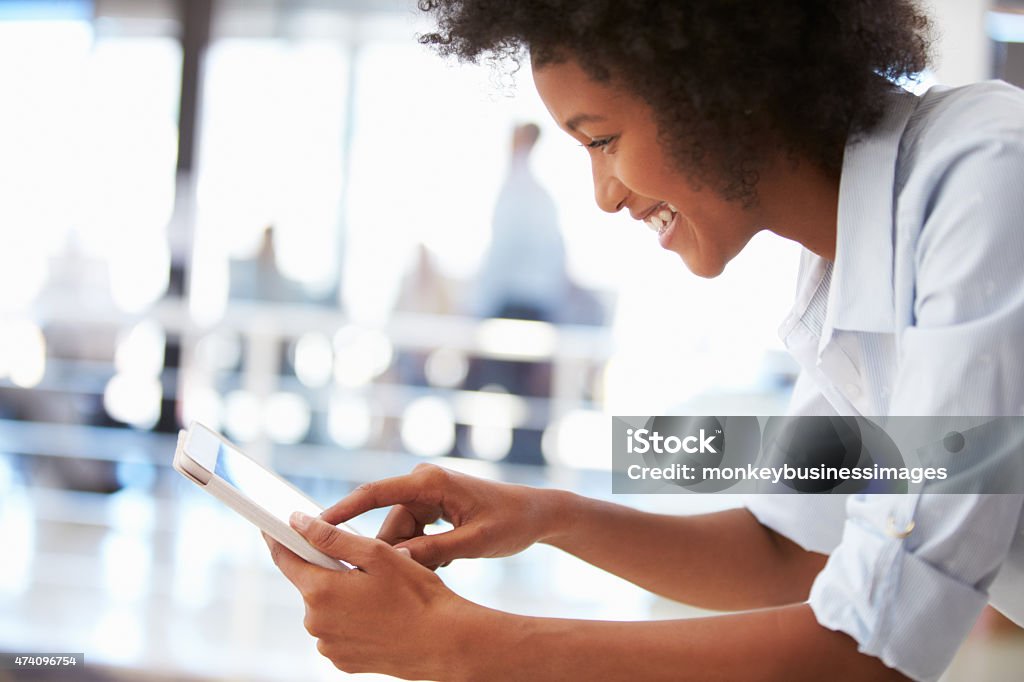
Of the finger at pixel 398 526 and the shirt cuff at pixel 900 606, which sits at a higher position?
the shirt cuff at pixel 900 606

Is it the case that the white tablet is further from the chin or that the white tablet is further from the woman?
the chin

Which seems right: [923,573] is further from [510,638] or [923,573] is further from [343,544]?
[343,544]

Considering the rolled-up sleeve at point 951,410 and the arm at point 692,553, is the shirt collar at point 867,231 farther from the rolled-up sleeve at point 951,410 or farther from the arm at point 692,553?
the arm at point 692,553

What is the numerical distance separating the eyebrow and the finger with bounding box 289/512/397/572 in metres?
0.40

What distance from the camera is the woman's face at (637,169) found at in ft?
2.68

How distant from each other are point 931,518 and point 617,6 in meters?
0.46

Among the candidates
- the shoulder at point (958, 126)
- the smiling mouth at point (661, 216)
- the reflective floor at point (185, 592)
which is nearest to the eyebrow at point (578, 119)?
the smiling mouth at point (661, 216)

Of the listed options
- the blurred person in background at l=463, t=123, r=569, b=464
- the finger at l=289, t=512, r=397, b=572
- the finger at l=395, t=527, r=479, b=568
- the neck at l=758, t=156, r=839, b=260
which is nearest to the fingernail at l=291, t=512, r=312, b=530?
the finger at l=289, t=512, r=397, b=572

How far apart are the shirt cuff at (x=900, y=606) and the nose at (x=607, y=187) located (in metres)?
0.41

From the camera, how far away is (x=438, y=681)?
71 cm

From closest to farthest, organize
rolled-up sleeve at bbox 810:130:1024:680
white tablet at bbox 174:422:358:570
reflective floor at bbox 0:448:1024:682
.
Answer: rolled-up sleeve at bbox 810:130:1024:680 → white tablet at bbox 174:422:358:570 → reflective floor at bbox 0:448:1024:682

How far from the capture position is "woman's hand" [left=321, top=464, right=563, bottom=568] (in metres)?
0.86

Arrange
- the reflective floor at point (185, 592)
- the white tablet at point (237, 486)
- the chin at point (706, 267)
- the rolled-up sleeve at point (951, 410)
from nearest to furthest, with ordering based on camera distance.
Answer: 1. the rolled-up sleeve at point (951, 410)
2. the white tablet at point (237, 486)
3. the chin at point (706, 267)
4. the reflective floor at point (185, 592)

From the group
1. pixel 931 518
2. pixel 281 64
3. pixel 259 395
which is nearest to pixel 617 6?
pixel 931 518
